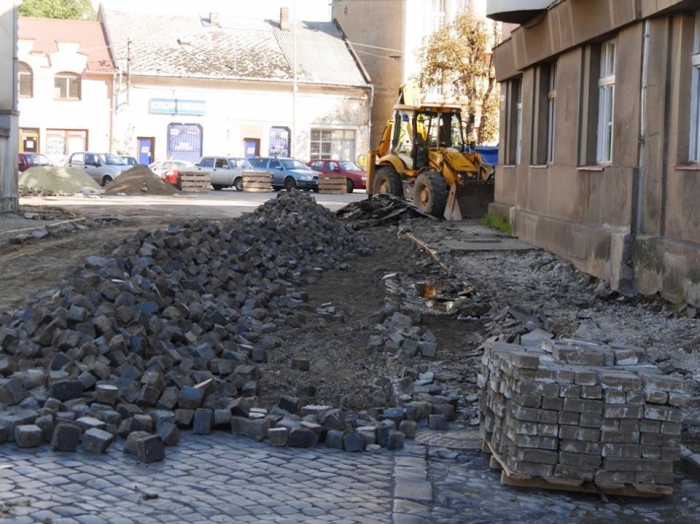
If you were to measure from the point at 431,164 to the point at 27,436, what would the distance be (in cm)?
1981

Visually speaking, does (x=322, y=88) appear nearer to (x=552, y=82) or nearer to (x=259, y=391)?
(x=552, y=82)

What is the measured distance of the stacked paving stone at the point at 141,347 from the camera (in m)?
6.26

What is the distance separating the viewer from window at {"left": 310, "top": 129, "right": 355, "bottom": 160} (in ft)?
186

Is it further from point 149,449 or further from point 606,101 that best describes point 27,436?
point 606,101

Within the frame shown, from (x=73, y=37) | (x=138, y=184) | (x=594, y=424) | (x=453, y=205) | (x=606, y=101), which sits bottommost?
(x=594, y=424)

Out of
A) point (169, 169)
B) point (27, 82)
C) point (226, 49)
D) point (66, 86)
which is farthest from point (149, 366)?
point (226, 49)

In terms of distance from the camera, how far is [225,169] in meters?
46.3

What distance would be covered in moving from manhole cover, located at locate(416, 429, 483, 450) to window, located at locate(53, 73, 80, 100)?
49.1 m

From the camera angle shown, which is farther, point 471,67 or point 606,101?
point 471,67

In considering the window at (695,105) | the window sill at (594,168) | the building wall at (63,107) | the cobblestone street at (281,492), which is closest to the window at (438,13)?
the building wall at (63,107)

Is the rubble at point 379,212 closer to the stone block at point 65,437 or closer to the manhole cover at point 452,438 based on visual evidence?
the manhole cover at point 452,438

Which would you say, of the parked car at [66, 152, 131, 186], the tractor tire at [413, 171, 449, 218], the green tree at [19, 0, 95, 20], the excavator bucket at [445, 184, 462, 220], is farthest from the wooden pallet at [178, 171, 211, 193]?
the green tree at [19, 0, 95, 20]

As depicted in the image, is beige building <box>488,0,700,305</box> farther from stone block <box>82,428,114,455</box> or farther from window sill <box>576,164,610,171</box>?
stone block <box>82,428,114,455</box>

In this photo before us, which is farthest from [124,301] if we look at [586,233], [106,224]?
[106,224]
